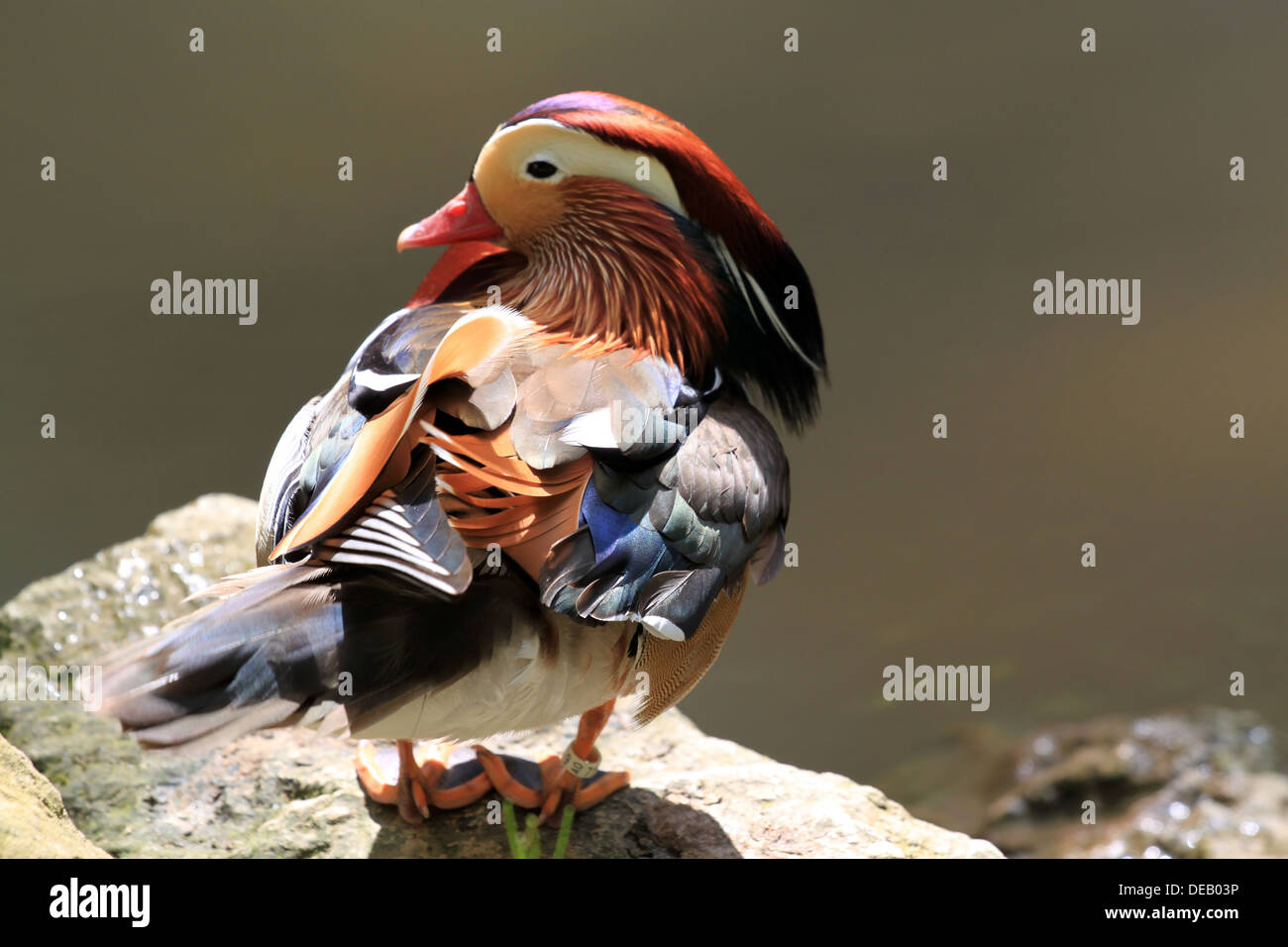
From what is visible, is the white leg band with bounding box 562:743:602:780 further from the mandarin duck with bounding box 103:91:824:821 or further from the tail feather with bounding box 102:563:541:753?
the tail feather with bounding box 102:563:541:753

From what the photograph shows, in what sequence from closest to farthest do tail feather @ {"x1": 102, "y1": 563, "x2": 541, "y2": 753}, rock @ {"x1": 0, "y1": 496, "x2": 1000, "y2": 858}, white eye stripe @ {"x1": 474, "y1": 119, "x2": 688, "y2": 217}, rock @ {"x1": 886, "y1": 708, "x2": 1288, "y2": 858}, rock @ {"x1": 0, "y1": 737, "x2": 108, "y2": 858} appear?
tail feather @ {"x1": 102, "y1": 563, "x2": 541, "y2": 753} < rock @ {"x1": 0, "y1": 737, "x2": 108, "y2": 858} < white eye stripe @ {"x1": 474, "y1": 119, "x2": 688, "y2": 217} < rock @ {"x1": 0, "y1": 496, "x2": 1000, "y2": 858} < rock @ {"x1": 886, "y1": 708, "x2": 1288, "y2": 858}

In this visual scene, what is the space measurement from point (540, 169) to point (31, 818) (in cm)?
118

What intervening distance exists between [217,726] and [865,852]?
3.48ft

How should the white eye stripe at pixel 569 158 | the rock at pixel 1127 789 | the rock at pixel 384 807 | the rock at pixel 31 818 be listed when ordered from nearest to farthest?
the rock at pixel 31 818, the white eye stripe at pixel 569 158, the rock at pixel 384 807, the rock at pixel 1127 789

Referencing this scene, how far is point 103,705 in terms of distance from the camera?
1.22m

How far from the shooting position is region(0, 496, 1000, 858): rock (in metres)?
1.92

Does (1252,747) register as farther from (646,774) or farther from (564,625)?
(564,625)

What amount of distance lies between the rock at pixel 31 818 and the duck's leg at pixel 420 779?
49cm

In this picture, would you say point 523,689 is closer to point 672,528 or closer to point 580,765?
point 672,528

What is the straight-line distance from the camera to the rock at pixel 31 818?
1.39 metres

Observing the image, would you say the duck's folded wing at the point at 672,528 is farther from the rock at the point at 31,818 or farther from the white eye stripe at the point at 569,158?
the rock at the point at 31,818

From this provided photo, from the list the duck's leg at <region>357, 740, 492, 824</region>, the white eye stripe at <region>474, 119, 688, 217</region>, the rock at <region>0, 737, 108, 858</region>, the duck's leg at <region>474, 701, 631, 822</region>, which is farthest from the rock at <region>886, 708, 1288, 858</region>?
the rock at <region>0, 737, 108, 858</region>

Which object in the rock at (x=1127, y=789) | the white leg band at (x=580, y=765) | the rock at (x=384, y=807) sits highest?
the white leg band at (x=580, y=765)

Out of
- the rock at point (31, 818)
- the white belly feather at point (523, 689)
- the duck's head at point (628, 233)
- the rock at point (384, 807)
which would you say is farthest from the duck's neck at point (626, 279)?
the rock at point (31, 818)
